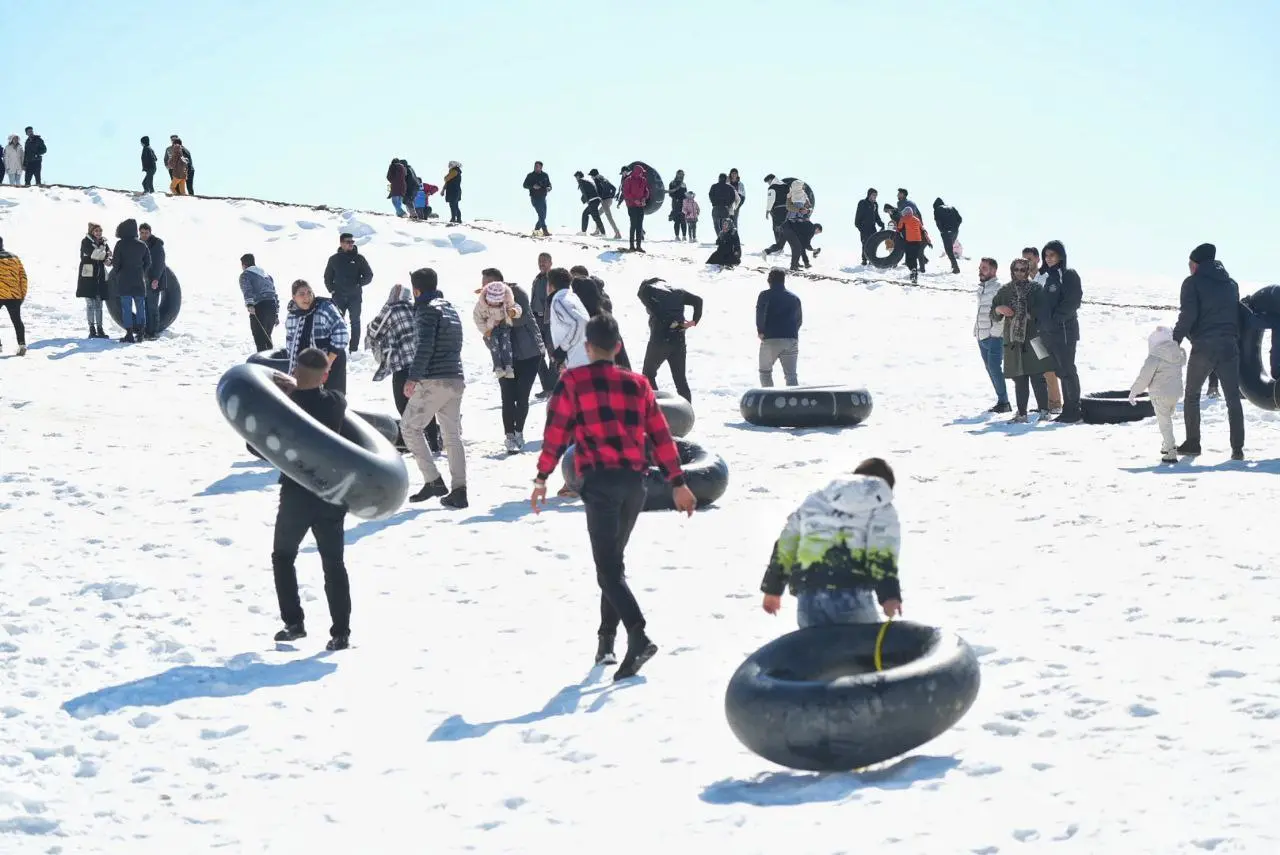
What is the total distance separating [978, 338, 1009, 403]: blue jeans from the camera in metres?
17.0

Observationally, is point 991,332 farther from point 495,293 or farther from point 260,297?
point 260,297

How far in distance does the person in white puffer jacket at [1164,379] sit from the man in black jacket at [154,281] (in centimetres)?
1320

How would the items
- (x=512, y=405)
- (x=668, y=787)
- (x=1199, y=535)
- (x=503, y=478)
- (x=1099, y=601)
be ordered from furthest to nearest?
(x=512, y=405)
(x=503, y=478)
(x=1199, y=535)
(x=1099, y=601)
(x=668, y=787)

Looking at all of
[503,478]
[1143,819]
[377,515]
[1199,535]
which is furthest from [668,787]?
[503,478]

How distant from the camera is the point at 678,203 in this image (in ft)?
119

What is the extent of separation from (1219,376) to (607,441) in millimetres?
7403

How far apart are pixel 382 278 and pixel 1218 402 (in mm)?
14309

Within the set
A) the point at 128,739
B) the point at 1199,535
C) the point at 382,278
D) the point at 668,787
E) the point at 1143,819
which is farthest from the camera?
the point at 382,278

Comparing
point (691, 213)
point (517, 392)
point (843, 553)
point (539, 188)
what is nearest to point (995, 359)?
point (517, 392)

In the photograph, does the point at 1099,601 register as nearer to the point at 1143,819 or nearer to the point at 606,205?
the point at 1143,819

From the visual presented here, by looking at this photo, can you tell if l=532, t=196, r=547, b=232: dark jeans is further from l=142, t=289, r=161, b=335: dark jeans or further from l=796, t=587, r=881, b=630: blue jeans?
l=796, t=587, r=881, b=630: blue jeans

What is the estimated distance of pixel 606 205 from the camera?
1361 inches

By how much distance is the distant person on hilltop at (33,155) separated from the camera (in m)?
32.7

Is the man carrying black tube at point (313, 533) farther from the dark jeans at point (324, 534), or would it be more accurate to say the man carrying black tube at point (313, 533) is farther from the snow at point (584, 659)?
the snow at point (584, 659)
